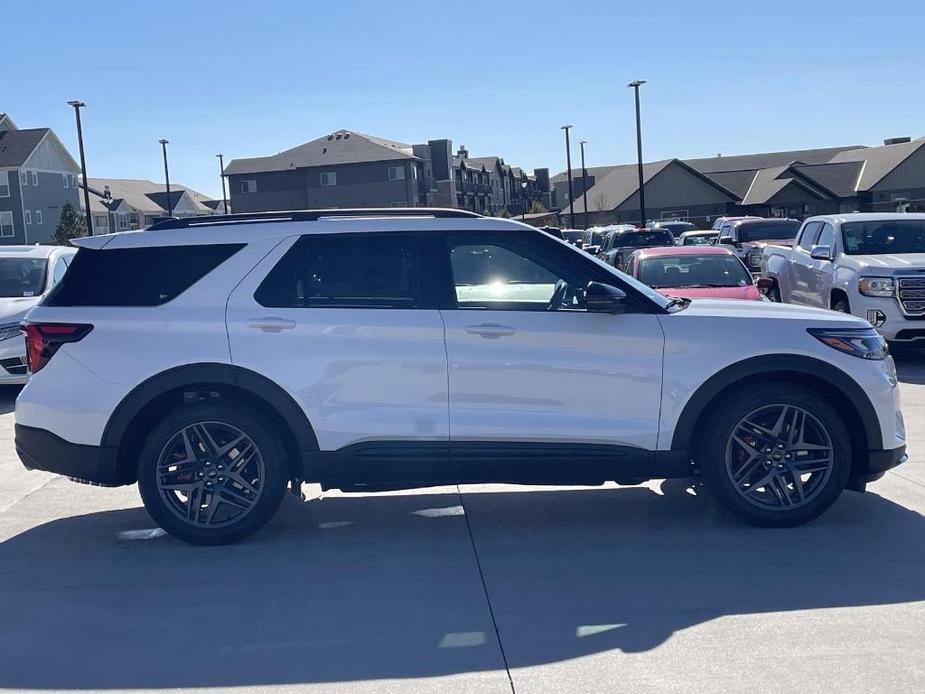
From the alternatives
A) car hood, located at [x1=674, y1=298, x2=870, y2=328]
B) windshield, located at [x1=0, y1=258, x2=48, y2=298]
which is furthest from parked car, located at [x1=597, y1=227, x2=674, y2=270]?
car hood, located at [x1=674, y1=298, x2=870, y2=328]

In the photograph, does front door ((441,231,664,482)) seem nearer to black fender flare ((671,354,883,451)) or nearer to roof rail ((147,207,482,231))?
black fender flare ((671,354,883,451))

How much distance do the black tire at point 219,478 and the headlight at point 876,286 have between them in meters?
9.10

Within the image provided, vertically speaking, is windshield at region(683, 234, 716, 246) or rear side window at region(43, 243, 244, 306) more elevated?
rear side window at region(43, 243, 244, 306)

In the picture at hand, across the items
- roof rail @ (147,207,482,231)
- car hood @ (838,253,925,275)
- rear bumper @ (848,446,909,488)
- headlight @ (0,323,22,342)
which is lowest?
rear bumper @ (848,446,909,488)

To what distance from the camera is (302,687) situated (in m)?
4.22

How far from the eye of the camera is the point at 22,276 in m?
13.6

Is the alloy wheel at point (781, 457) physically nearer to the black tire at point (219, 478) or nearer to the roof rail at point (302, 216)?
the roof rail at point (302, 216)

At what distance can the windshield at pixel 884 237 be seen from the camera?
1380 cm

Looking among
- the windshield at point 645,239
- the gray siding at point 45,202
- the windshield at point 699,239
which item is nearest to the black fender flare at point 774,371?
the windshield at point 645,239

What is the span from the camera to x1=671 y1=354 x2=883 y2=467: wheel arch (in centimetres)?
595

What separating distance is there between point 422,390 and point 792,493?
224 cm

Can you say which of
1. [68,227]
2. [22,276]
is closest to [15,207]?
[68,227]

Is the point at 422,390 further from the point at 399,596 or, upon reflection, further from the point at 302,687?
the point at 302,687

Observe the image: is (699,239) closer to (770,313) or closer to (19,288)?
(19,288)
